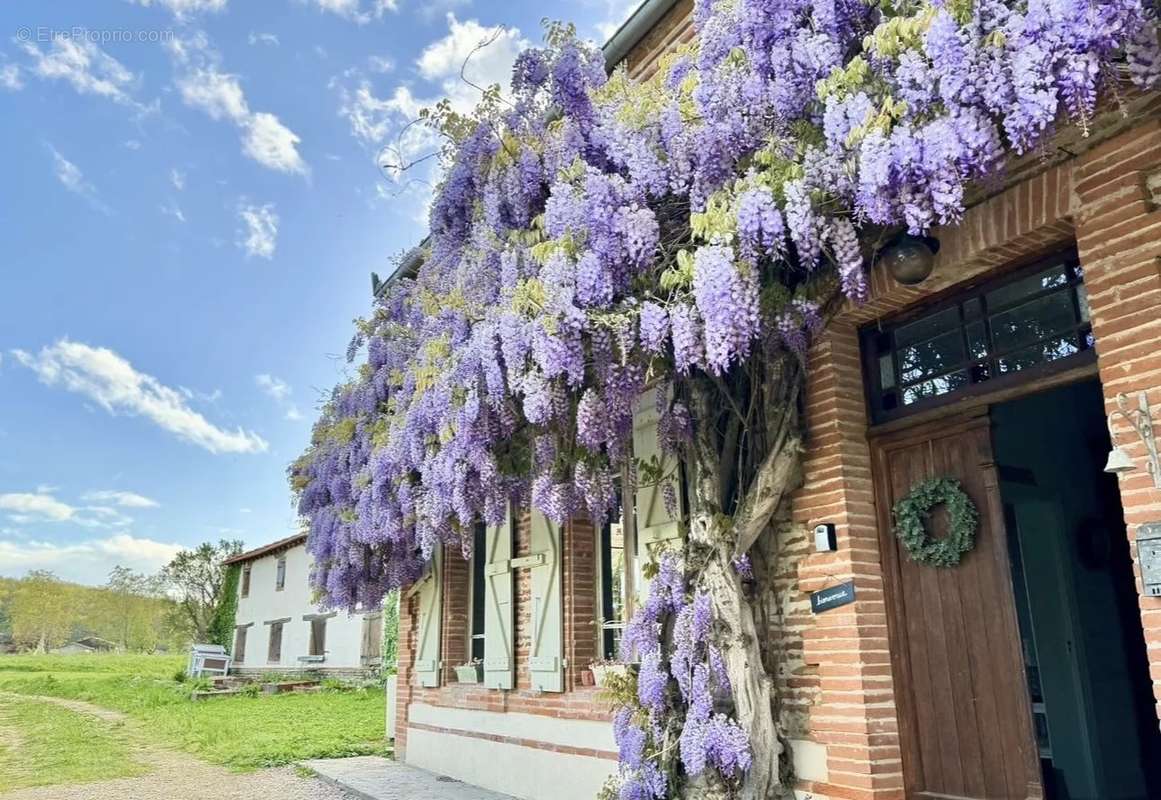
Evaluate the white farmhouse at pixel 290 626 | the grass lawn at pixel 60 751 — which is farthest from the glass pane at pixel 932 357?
the white farmhouse at pixel 290 626

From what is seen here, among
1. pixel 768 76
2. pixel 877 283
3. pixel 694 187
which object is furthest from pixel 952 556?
pixel 768 76

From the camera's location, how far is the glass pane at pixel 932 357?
13.1ft

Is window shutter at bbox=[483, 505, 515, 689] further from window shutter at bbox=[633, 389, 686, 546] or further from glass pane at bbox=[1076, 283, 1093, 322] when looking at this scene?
glass pane at bbox=[1076, 283, 1093, 322]

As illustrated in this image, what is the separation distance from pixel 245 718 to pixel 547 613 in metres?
9.42

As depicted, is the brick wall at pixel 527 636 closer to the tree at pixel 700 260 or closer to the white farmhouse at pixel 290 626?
the tree at pixel 700 260

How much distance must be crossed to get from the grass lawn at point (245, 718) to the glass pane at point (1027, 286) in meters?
8.24

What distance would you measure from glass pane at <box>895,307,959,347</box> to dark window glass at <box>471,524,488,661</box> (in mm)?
4765

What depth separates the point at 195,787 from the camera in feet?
26.0

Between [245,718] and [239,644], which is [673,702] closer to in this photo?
[245,718]

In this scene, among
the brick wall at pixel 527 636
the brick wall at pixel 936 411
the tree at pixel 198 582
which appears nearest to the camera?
the brick wall at pixel 936 411

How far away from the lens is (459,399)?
4945mm

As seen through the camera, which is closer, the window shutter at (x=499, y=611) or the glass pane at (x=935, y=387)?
the glass pane at (x=935, y=387)

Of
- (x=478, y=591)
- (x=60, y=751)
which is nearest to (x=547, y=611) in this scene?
(x=478, y=591)

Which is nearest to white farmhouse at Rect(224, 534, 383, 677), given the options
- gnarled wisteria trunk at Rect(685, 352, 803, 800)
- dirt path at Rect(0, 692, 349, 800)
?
dirt path at Rect(0, 692, 349, 800)
